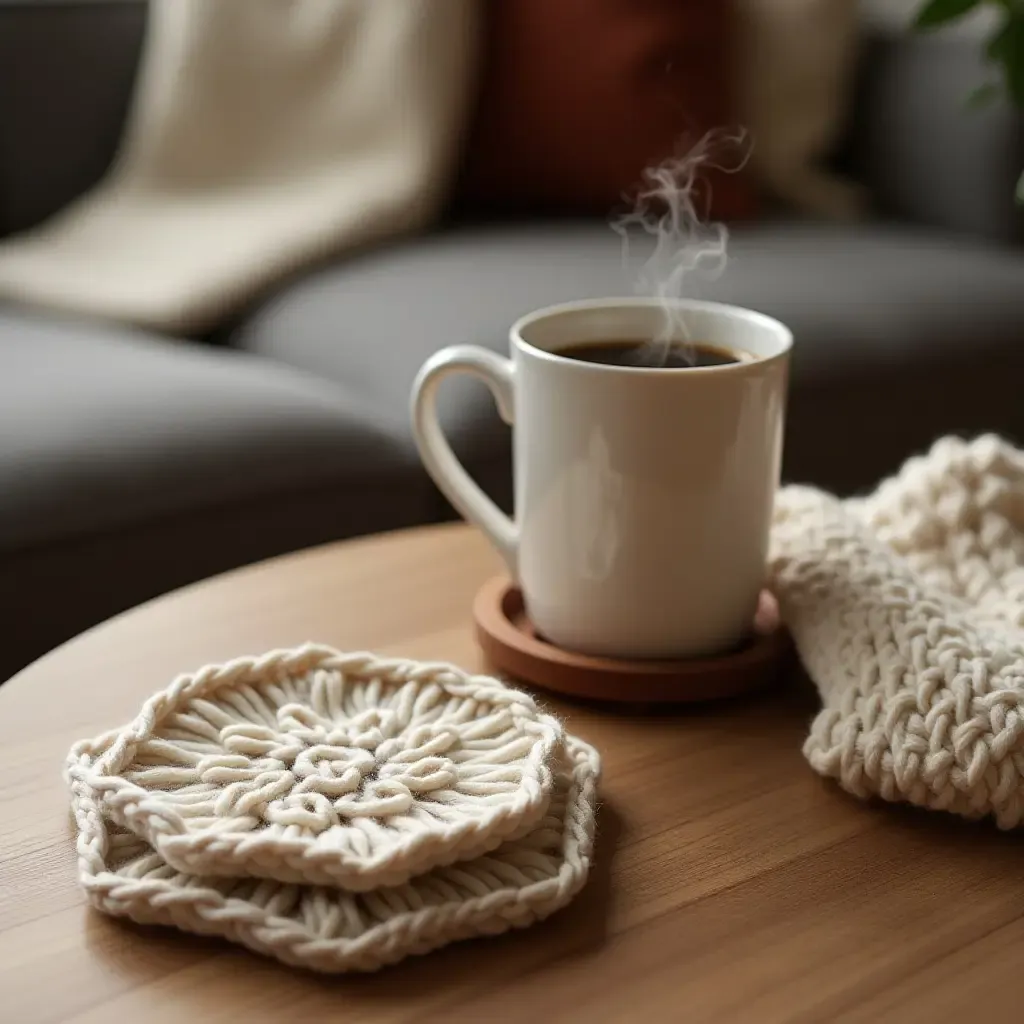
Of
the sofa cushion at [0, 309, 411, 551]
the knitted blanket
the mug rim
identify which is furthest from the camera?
the knitted blanket

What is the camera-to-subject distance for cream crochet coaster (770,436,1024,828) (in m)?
0.53

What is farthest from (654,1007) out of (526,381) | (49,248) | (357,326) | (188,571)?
(49,248)

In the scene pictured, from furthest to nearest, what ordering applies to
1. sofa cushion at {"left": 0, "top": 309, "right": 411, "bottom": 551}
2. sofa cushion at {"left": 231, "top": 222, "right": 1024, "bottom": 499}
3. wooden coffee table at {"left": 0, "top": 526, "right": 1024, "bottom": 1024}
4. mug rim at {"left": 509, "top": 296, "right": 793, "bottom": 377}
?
sofa cushion at {"left": 231, "top": 222, "right": 1024, "bottom": 499} < sofa cushion at {"left": 0, "top": 309, "right": 411, "bottom": 551} < mug rim at {"left": 509, "top": 296, "right": 793, "bottom": 377} < wooden coffee table at {"left": 0, "top": 526, "right": 1024, "bottom": 1024}

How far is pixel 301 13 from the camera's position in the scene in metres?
1.68

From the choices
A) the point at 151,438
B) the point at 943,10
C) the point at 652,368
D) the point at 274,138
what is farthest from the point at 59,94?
the point at 652,368

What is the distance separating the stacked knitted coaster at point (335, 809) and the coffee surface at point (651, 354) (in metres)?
0.17

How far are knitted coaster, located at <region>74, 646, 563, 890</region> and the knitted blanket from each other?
3.37ft

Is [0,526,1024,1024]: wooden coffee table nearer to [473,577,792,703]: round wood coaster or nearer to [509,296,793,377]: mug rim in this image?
[473,577,792,703]: round wood coaster

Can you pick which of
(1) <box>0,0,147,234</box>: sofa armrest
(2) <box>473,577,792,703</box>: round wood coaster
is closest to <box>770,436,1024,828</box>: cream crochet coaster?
(2) <box>473,577,792,703</box>: round wood coaster

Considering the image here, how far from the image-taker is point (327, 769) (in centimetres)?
52

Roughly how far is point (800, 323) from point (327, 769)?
0.95m

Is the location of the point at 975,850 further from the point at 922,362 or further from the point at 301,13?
the point at 301,13

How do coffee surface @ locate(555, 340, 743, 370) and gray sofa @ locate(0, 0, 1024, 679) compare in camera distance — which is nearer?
coffee surface @ locate(555, 340, 743, 370)

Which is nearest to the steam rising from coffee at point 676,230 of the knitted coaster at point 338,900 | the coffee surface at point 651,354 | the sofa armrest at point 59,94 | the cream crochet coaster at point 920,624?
the coffee surface at point 651,354
